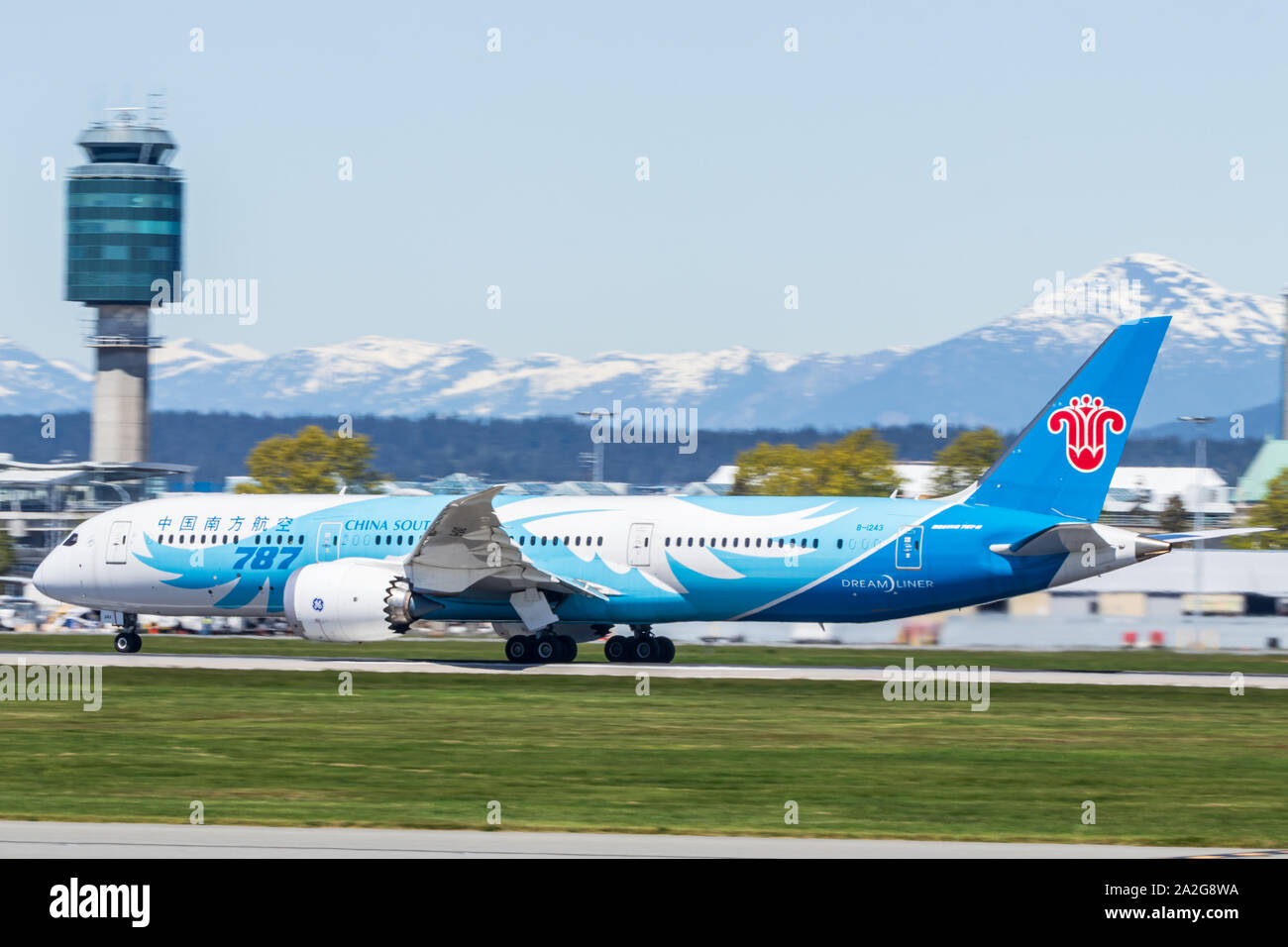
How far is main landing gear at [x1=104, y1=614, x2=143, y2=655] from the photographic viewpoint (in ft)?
147

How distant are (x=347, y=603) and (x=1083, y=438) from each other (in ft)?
55.2

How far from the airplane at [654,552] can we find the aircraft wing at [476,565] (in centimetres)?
4

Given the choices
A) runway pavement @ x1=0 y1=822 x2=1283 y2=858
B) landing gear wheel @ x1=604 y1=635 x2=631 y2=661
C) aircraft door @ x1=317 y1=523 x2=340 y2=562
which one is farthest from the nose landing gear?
runway pavement @ x1=0 y1=822 x2=1283 y2=858

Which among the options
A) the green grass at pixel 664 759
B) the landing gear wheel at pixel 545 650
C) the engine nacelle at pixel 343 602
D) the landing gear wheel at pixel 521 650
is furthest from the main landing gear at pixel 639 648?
the green grass at pixel 664 759

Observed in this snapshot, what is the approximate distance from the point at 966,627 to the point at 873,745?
24.0m

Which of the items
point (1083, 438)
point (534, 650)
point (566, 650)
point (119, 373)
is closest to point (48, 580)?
point (534, 650)

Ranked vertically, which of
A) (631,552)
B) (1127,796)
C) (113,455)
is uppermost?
(113,455)

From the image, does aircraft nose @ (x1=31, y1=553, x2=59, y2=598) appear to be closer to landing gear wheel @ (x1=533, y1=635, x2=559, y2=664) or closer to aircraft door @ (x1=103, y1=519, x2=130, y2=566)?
aircraft door @ (x1=103, y1=519, x2=130, y2=566)

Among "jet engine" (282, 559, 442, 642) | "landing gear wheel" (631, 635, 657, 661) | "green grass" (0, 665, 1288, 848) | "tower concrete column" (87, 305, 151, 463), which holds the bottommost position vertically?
"green grass" (0, 665, 1288, 848)

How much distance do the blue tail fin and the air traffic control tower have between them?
318 feet

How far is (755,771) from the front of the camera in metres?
23.3
